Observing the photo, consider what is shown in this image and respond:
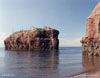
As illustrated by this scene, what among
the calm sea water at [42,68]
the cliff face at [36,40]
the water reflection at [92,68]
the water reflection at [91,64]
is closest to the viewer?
the water reflection at [92,68]

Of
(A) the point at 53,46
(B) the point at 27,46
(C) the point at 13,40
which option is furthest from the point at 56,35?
(C) the point at 13,40

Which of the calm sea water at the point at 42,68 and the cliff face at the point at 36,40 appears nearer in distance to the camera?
the calm sea water at the point at 42,68

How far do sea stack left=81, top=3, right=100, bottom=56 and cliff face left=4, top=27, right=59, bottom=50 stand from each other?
68.7 m

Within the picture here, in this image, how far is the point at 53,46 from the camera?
119 m

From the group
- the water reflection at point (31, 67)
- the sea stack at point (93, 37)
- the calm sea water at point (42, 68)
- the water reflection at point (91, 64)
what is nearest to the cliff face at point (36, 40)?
the sea stack at point (93, 37)

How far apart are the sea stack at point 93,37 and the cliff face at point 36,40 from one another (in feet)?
225

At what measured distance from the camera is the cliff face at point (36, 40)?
120 meters

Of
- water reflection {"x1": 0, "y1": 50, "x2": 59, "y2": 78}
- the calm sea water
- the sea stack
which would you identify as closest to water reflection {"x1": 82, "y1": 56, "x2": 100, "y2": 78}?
the calm sea water

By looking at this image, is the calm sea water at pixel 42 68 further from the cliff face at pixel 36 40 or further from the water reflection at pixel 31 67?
the cliff face at pixel 36 40

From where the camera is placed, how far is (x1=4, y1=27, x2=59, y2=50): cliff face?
11993cm

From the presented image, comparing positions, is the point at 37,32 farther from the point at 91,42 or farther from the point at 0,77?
the point at 0,77

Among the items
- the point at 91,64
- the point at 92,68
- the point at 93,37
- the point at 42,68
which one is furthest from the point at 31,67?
the point at 93,37

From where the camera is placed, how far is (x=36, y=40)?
119562 millimetres

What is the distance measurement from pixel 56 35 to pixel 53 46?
14.4 metres
